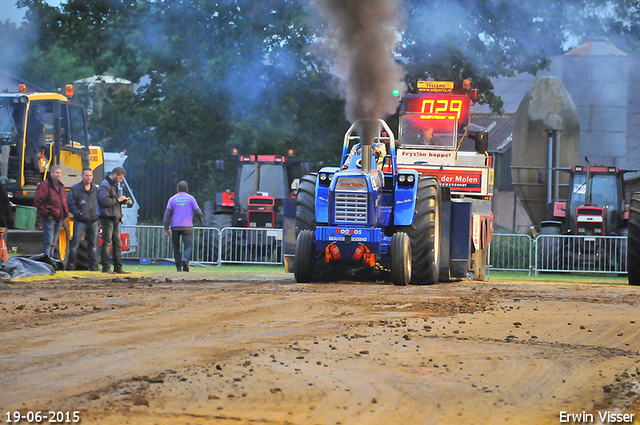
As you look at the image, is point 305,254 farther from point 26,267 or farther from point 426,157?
point 426,157

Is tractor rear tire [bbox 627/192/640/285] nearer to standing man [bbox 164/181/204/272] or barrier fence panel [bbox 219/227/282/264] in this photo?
standing man [bbox 164/181/204/272]

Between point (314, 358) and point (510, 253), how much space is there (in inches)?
639

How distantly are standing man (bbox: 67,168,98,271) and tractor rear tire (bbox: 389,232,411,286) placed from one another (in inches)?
241

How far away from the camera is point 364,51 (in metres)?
14.0

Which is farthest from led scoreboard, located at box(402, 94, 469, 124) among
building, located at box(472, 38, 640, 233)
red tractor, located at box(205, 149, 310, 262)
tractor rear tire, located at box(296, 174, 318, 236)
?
building, located at box(472, 38, 640, 233)

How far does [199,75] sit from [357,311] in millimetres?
18110

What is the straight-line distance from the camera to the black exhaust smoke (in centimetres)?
1394

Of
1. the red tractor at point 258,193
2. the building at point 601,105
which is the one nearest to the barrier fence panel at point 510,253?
the red tractor at point 258,193

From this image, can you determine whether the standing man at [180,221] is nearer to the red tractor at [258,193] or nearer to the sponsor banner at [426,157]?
the sponsor banner at [426,157]

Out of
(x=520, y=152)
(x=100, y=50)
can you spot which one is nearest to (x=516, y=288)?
(x=100, y=50)

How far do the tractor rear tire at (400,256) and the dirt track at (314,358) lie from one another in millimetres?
1572

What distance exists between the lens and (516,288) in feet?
44.8

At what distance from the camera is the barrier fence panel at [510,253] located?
852 inches

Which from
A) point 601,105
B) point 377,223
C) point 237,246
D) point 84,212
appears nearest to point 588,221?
point 237,246
